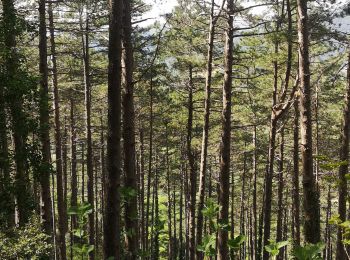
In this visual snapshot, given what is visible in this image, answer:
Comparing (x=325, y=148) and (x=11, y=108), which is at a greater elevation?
(x=11, y=108)

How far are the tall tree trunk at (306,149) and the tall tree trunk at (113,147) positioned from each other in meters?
4.19

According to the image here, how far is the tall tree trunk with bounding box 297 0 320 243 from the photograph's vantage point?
25.6ft

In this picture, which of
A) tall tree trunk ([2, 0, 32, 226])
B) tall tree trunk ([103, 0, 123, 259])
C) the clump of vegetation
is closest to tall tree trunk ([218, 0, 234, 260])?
the clump of vegetation

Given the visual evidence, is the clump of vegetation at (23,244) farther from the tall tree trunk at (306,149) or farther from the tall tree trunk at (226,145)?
the tall tree trunk at (306,149)

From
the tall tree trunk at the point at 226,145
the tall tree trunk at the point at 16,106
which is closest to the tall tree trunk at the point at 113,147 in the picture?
the tall tree trunk at the point at 16,106

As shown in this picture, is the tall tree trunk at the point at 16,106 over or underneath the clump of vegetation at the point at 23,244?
over

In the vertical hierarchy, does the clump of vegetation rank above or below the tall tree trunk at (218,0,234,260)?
below

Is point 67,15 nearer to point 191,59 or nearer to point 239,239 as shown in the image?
point 191,59

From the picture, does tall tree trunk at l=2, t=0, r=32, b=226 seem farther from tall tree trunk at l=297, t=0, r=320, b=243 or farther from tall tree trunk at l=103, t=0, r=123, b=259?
tall tree trunk at l=297, t=0, r=320, b=243

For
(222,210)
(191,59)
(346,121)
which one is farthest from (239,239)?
(191,59)

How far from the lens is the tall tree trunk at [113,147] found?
18.5 ft

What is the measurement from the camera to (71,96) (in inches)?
936

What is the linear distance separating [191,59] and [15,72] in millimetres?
8139

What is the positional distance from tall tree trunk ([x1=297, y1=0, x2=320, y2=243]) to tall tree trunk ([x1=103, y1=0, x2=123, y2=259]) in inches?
165
